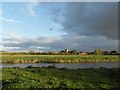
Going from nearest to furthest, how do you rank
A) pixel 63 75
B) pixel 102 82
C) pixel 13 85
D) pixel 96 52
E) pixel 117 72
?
pixel 13 85
pixel 102 82
pixel 63 75
pixel 117 72
pixel 96 52

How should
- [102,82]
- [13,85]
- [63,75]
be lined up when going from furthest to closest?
[63,75]
[102,82]
[13,85]

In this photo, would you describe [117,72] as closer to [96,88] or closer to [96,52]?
[96,88]

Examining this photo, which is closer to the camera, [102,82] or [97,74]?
[102,82]

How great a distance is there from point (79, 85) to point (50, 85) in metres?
2.65

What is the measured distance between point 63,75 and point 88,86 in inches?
254

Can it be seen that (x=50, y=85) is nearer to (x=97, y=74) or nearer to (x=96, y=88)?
(x=96, y=88)

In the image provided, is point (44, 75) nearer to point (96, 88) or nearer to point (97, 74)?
point (97, 74)

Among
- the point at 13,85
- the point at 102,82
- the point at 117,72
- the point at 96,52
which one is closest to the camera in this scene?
the point at 13,85

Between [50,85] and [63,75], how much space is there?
252 inches

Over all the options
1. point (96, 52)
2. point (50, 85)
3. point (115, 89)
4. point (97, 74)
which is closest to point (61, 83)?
point (50, 85)

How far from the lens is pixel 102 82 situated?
29.9m

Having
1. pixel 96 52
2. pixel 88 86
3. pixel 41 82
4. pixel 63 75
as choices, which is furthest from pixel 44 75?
pixel 96 52

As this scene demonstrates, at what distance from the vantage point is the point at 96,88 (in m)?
27.2

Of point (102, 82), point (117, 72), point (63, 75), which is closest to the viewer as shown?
point (102, 82)
